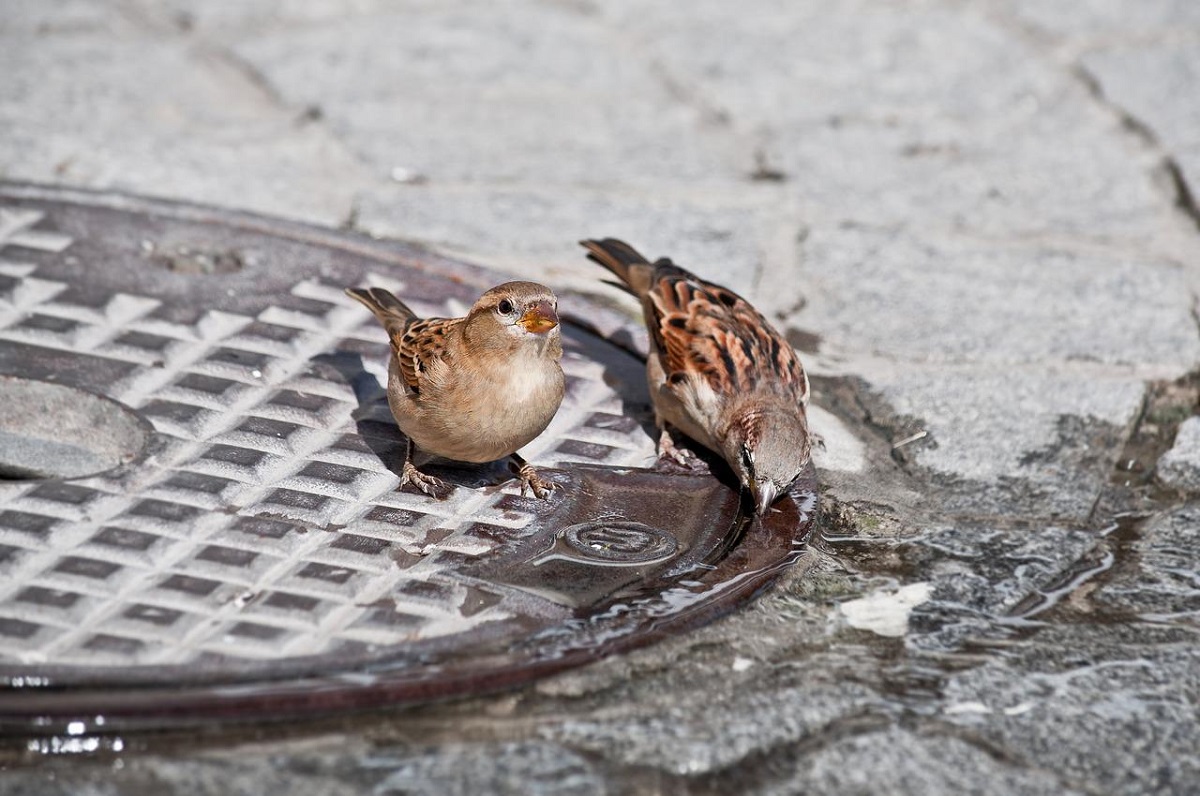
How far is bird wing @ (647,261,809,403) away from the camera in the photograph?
3621mm

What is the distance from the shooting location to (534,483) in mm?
3168

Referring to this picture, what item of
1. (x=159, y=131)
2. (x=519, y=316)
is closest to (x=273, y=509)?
(x=519, y=316)

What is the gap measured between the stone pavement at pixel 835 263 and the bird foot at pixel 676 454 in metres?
0.30

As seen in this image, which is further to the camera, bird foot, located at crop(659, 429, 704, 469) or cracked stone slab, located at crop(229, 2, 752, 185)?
cracked stone slab, located at crop(229, 2, 752, 185)

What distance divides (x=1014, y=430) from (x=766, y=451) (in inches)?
33.3

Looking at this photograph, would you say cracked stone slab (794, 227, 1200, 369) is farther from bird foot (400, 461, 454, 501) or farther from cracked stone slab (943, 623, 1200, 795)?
bird foot (400, 461, 454, 501)

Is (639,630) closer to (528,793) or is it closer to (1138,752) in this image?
(528,793)

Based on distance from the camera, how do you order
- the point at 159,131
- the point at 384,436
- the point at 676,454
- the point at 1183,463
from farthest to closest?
the point at 159,131 → the point at 1183,463 → the point at 676,454 → the point at 384,436

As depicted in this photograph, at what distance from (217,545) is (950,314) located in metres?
2.31

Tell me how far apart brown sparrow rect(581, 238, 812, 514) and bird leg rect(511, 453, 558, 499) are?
0.37 meters

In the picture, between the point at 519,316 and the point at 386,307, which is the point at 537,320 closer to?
the point at 519,316

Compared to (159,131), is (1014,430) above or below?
below

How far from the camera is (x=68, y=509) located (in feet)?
9.53

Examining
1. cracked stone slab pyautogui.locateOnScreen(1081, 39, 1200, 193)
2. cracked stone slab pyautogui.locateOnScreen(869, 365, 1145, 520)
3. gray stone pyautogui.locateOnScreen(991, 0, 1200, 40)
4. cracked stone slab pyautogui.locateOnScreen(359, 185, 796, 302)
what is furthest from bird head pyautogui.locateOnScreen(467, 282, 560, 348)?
gray stone pyautogui.locateOnScreen(991, 0, 1200, 40)
